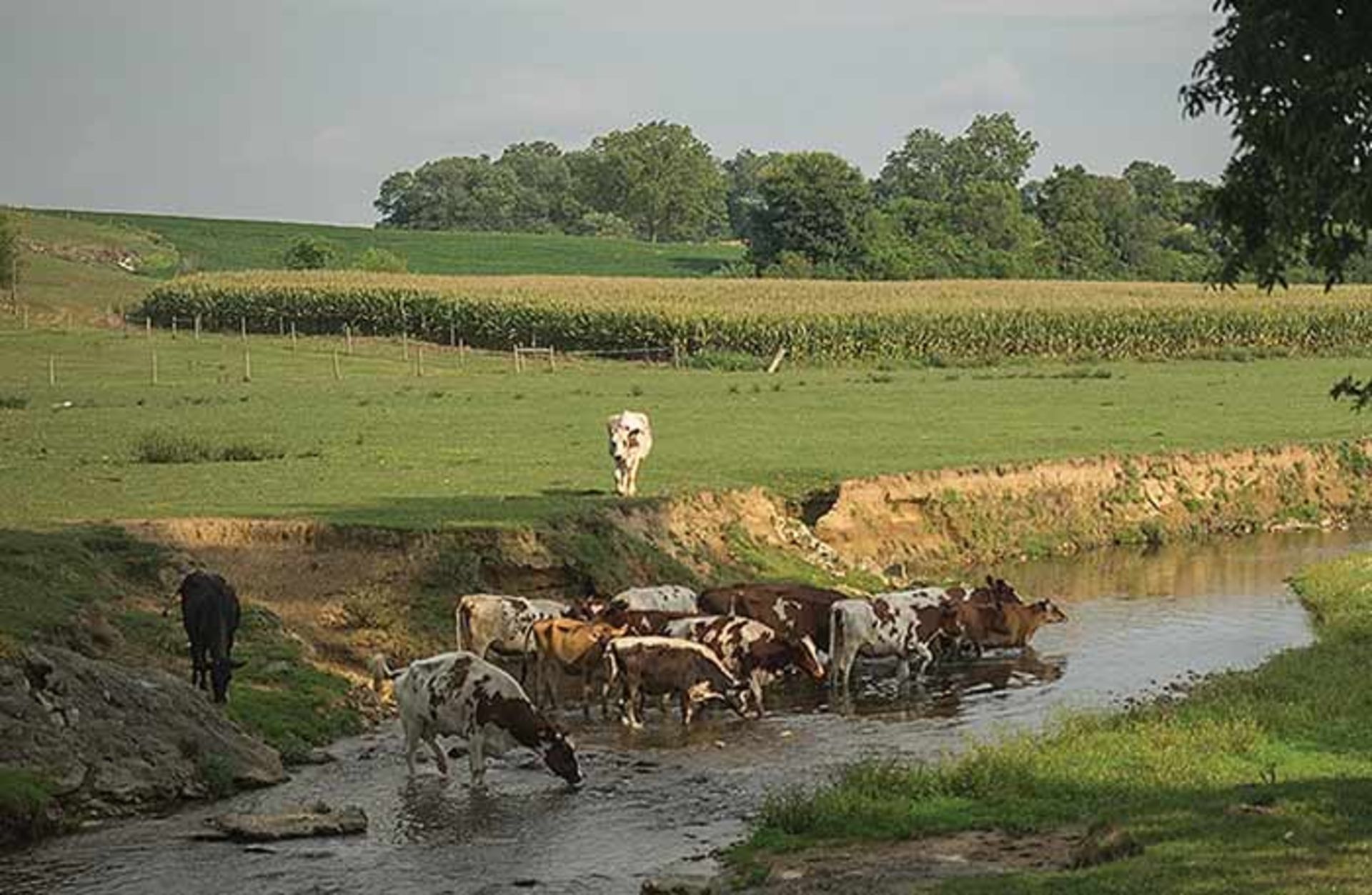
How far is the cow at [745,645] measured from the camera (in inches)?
977

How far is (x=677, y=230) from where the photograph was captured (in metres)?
188

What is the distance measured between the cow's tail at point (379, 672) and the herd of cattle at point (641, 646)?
0.15 ft

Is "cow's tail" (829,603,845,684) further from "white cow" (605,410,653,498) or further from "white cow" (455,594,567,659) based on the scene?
"white cow" (605,410,653,498)

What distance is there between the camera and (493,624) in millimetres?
25469

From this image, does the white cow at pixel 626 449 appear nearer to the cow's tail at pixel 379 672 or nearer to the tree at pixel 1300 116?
the cow's tail at pixel 379 672

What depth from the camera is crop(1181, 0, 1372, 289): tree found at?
1332 centimetres

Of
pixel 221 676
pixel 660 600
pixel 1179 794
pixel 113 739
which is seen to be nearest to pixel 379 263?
pixel 660 600

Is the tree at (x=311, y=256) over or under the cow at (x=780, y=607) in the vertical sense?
over

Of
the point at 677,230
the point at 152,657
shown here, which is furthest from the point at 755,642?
the point at 677,230

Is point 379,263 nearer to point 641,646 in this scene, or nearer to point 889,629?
point 889,629

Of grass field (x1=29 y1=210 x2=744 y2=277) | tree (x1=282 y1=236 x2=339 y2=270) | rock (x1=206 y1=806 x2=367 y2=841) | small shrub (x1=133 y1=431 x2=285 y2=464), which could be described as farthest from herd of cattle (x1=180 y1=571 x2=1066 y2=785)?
grass field (x1=29 y1=210 x2=744 y2=277)

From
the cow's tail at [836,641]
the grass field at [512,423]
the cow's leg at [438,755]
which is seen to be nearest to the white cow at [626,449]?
the grass field at [512,423]

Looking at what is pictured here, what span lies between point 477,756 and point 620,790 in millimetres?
1569

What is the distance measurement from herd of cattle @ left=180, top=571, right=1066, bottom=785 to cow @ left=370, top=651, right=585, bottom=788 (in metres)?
0.01
